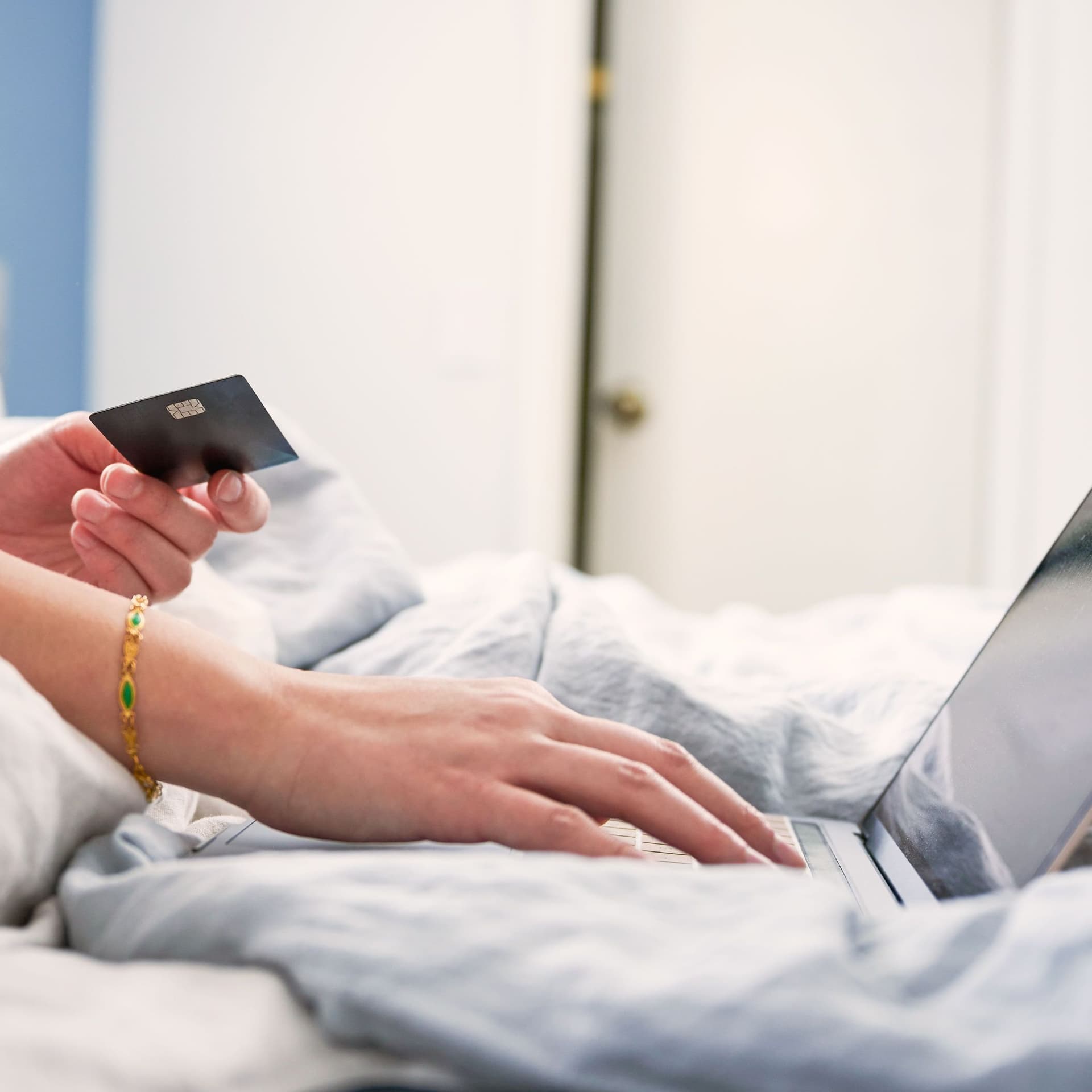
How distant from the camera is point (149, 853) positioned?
41cm

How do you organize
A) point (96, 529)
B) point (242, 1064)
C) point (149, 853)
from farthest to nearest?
point (96, 529), point (149, 853), point (242, 1064)

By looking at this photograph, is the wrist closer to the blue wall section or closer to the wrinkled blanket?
the wrinkled blanket

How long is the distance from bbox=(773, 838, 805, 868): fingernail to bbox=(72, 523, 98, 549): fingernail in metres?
0.49

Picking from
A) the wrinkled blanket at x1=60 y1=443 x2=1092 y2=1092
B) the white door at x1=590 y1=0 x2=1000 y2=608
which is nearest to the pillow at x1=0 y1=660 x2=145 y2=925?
the wrinkled blanket at x1=60 y1=443 x2=1092 y2=1092

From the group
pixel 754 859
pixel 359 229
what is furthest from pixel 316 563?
pixel 359 229

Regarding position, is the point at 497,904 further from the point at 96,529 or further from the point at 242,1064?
the point at 96,529

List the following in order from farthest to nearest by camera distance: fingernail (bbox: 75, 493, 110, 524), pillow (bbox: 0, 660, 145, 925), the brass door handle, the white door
→ 1. the brass door handle
2. the white door
3. fingernail (bbox: 75, 493, 110, 524)
4. pillow (bbox: 0, 660, 145, 925)

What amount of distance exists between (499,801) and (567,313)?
2.32 m

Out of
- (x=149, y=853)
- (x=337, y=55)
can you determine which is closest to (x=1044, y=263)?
(x=337, y=55)

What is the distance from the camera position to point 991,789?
1.59 feet

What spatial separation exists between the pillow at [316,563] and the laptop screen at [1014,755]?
42cm

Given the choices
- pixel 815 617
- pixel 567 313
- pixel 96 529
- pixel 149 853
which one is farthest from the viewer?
pixel 567 313

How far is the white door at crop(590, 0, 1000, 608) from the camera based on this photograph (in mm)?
2574

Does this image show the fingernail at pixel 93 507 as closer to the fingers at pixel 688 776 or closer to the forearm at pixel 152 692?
the forearm at pixel 152 692
